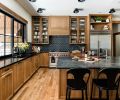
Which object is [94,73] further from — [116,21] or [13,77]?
[116,21]

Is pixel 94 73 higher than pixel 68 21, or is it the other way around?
pixel 68 21

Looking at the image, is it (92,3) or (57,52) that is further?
(57,52)

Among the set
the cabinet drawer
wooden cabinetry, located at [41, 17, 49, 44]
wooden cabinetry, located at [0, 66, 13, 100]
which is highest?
wooden cabinetry, located at [41, 17, 49, 44]

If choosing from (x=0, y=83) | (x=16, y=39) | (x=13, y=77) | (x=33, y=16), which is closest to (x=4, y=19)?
(x=16, y=39)

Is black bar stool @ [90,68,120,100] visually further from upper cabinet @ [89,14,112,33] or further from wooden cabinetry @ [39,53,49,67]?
wooden cabinetry @ [39,53,49,67]

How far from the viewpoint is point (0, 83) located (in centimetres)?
331

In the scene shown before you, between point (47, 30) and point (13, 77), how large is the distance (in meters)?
5.69

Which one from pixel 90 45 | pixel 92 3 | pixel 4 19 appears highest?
pixel 92 3

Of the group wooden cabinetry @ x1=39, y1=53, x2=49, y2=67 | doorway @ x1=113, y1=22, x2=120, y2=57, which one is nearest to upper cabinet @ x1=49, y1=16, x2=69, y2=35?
wooden cabinetry @ x1=39, y1=53, x2=49, y2=67

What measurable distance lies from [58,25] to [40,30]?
1.00m

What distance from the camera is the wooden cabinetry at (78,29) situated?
374 inches

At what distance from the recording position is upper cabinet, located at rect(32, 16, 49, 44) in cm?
962

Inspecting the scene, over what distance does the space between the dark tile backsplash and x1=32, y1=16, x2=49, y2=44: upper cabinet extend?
314mm

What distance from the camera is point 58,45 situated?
9.85 m
